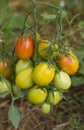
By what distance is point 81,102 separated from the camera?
2.18 m

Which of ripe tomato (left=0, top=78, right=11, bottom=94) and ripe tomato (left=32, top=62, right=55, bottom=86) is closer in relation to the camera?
ripe tomato (left=32, top=62, right=55, bottom=86)

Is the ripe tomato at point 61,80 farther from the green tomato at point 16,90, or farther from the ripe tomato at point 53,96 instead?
the green tomato at point 16,90

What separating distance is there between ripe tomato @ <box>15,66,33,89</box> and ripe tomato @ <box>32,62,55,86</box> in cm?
4

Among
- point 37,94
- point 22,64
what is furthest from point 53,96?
point 22,64

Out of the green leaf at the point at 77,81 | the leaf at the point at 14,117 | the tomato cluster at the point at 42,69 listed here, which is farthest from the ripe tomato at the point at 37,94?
the green leaf at the point at 77,81

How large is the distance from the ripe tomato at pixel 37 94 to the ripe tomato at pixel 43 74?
0.23ft

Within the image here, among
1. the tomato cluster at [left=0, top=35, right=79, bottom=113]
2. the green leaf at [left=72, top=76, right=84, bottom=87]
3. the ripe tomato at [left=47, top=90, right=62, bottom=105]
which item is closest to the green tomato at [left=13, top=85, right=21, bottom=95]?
the tomato cluster at [left=0, top=35, right=79, bottom=113]

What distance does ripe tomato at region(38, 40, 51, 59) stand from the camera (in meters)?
1.43

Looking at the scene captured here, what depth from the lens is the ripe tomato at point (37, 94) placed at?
149 cm

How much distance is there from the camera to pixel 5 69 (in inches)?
61.6

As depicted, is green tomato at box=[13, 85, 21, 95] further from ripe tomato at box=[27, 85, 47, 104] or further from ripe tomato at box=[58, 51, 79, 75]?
ripe tomato at box=[58, 51, 79, 75]

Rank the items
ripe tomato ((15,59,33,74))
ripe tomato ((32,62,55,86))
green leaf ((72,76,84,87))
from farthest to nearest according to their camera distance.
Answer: green leaf ((72,76,84,87)) → ripe tomato ((15,59,33,74)) → ripe tomato ((32,62,55,86))

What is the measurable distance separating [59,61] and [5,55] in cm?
28

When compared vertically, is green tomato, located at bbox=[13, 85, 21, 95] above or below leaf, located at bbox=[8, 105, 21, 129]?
above
